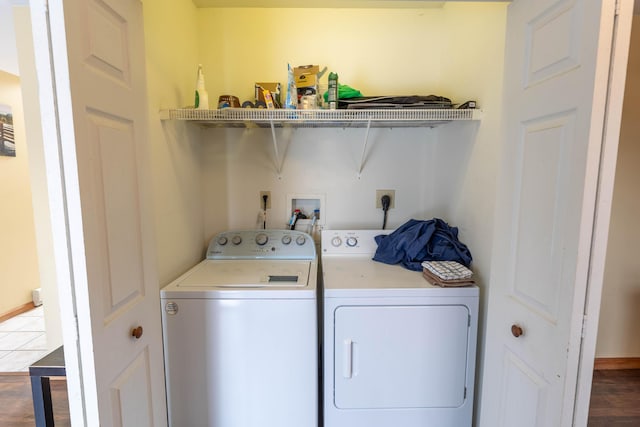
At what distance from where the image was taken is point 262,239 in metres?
1.99

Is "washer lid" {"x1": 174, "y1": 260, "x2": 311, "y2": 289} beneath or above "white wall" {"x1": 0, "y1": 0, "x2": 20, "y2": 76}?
beneath

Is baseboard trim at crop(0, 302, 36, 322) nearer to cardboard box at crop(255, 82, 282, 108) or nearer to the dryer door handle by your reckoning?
cardboard box at crop(255, 82, 282, 108)

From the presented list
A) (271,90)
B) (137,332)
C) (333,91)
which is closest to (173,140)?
(271,90)

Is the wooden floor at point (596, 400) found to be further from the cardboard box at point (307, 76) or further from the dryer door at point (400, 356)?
the cardboard box at point (307, 76)

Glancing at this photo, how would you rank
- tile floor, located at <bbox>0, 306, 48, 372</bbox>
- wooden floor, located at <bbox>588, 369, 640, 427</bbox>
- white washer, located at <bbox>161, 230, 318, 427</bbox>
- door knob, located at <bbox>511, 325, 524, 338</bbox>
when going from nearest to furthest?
door knob, located at <bbox>511, 325, 524, 338</bbox>
white washer, located at <bbox>161, 230, 318, 427</bbox>
wooden floor, located at <bbox>588, 369, 640, 427</bbox>
tile floor, located at <bbox>0, 306, 48, 372</bbox>

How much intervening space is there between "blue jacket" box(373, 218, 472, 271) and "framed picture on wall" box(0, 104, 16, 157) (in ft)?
12.6

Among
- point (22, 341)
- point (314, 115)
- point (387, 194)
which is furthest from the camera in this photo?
point (22, 341)

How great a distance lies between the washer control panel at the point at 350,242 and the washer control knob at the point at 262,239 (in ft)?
1.29

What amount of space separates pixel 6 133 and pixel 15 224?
3.05 feet

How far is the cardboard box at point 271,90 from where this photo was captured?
1.80m

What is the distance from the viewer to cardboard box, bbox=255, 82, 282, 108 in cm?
180

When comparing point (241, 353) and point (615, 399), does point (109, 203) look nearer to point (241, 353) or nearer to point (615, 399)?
point (241, 353)

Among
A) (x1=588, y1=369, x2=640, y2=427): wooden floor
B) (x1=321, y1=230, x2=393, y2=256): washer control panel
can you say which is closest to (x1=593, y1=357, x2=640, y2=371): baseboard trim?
(x1=588, y1=369, x2=640, y2=427): wooden floor

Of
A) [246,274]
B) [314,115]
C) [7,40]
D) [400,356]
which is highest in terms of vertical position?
[7,40]
